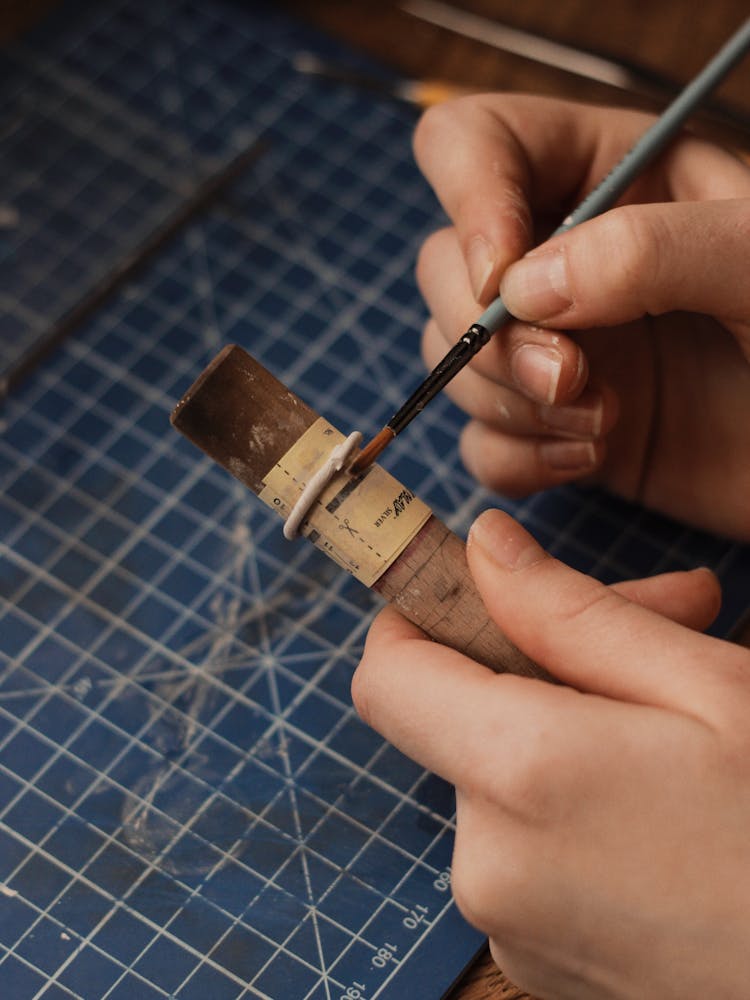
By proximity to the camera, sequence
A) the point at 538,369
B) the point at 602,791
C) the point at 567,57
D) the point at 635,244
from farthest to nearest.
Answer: the point at 567,57 < the point at 538,369 < the point at 635,244 < the point at 602,791

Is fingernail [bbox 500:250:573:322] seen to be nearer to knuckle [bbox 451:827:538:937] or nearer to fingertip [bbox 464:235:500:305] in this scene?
fingertip [bbox 464:235:500:305]

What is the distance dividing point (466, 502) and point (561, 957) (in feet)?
1.68

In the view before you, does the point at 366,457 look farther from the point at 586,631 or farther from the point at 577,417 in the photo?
A: the point at 577,417

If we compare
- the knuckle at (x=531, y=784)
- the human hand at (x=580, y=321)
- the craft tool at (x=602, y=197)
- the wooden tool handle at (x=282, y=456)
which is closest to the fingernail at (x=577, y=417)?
the human hand at (x=580, y=321)

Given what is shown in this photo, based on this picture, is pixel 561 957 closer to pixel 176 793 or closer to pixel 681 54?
pixel 176 793

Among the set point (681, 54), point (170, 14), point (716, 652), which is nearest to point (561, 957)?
point (716, 652)

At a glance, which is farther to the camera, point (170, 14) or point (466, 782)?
point (170, 14)

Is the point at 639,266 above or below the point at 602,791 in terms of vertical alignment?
above

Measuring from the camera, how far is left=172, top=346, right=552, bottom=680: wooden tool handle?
787 mm

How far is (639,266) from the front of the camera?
0.86 meters

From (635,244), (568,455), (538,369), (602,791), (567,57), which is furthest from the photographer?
(567,57)

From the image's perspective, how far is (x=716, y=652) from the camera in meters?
0.77

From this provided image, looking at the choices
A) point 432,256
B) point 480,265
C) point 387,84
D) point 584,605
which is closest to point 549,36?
point 387,84

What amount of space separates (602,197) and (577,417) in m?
0.19
